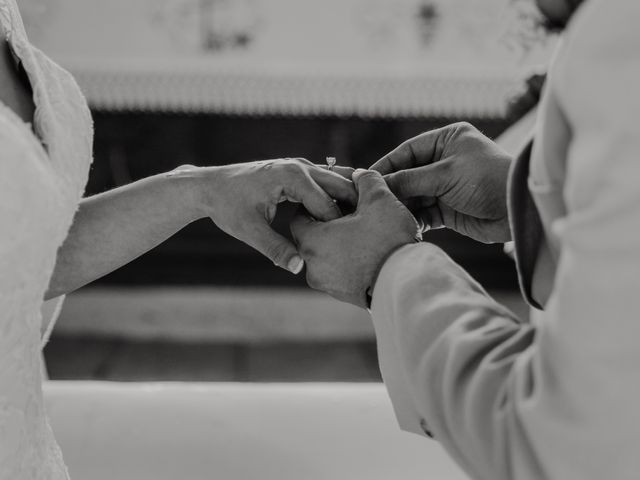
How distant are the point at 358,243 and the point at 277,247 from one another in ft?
0.61

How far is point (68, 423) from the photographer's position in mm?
1137

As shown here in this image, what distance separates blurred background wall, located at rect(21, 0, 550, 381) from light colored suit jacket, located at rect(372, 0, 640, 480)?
5.95 ft

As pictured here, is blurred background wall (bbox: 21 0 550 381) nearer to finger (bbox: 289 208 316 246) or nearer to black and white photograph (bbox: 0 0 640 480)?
black and white photograph (bbox: 0 0 640 480)

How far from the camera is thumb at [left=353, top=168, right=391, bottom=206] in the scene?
81cm

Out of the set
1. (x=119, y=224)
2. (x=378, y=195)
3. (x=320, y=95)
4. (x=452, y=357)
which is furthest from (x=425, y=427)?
(x=320, y=95)

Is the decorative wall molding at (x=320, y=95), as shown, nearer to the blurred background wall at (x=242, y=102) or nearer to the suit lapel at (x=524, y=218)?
the blurred background wall at (x=242, y=102)

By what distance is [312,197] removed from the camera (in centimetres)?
88

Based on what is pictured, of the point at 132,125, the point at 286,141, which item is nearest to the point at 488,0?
the point at 286,141

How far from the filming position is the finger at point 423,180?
942mm

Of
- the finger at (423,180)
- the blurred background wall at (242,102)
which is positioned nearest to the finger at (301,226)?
the finger at (423,180)

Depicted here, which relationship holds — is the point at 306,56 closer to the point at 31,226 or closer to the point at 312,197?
the point at 312,197

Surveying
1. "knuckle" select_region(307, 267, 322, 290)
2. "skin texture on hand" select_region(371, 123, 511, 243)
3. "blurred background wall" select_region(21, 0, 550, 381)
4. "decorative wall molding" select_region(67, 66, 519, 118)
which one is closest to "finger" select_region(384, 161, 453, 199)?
"skin texture on hand" select_region(371, 123, 511, 243)

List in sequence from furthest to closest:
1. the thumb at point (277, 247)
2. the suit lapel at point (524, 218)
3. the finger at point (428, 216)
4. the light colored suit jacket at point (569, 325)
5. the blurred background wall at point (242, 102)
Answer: the blurred background wall at point (242, 102), the finger at point (428, 216), the thumb at point (277, 247), the suit lapel at point (524, 218), the light colored suit jacket at point (569, 325)

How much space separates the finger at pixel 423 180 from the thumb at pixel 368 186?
0.28 ft
